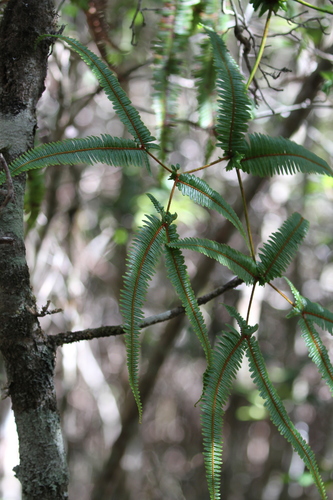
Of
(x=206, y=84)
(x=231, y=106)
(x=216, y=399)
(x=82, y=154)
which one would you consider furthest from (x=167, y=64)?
(x=216, y=399)

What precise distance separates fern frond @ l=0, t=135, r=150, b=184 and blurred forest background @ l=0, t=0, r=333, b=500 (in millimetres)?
713

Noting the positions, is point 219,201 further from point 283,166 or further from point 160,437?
point 160,437

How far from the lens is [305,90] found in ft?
7.23

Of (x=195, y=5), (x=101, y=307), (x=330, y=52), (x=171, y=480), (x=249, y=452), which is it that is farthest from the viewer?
(x=249, y=452)

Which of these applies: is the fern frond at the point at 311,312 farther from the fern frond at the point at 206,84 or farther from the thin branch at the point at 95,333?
the fern frond at the point at 206,84

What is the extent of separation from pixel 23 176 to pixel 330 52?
1.90 m

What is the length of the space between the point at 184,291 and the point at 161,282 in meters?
4.28

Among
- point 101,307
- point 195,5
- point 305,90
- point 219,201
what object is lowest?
point 219,201

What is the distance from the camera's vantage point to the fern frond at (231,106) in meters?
0.83

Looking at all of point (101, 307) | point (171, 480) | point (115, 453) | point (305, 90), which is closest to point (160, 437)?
point (171, 480)

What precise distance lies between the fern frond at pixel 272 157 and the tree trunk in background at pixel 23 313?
43 centimetres

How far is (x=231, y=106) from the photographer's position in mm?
831

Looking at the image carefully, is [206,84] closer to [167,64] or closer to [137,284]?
[167,64]

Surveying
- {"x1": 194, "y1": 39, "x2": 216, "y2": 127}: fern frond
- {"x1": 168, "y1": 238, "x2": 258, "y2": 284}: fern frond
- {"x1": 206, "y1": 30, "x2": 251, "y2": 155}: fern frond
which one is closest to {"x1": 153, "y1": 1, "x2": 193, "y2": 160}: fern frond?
{"x1": 194, "y1": 39, "x2": 216, "y2": 127}: fern frond
